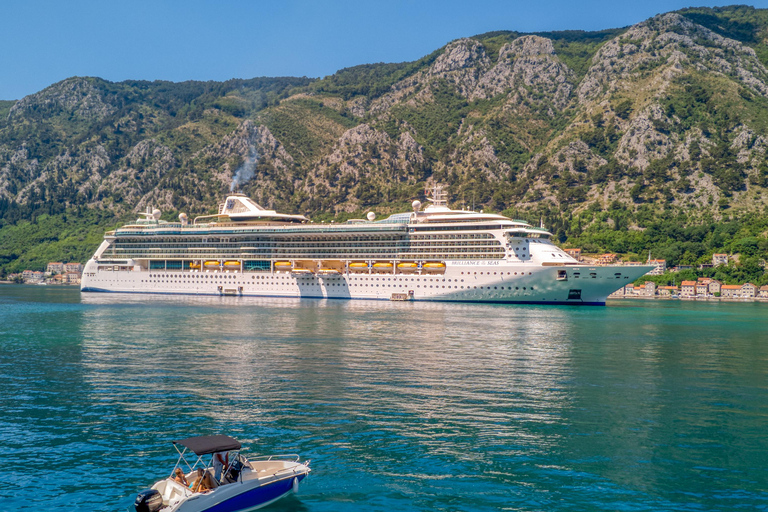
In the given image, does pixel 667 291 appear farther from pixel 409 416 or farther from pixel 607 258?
pixel 409 416

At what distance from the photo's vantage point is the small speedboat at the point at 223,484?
50.3 feet

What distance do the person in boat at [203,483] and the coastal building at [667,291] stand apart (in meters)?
149

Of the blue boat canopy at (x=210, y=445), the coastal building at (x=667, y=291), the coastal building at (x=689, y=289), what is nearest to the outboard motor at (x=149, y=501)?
the blue boat canopy at (x=210, y=445)

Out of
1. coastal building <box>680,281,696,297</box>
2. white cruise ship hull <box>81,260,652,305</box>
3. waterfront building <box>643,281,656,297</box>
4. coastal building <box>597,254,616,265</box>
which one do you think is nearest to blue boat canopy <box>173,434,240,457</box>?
white cruise ship hull <box>81,260,652,305</box>

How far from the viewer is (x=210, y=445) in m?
16.4

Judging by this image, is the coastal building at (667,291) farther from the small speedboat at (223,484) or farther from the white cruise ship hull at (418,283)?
the small speedboat at (223,484)

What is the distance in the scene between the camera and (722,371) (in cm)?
3381

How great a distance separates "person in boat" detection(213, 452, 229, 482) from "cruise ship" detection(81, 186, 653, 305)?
6515 centimetres

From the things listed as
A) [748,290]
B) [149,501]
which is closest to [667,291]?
[748,290]

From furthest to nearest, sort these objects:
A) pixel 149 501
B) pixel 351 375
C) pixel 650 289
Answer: pixel 650 289
pixel 351 375
pixel 149 501

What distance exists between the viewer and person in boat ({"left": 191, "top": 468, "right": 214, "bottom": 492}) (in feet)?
52.1

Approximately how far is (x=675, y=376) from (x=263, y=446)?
21.8m

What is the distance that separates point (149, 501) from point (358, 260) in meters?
80.9

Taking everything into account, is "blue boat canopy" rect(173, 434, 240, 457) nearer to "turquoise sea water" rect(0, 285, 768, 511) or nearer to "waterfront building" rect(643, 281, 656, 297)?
"turquoise sea water" rect(0, 285, 768, 511)
